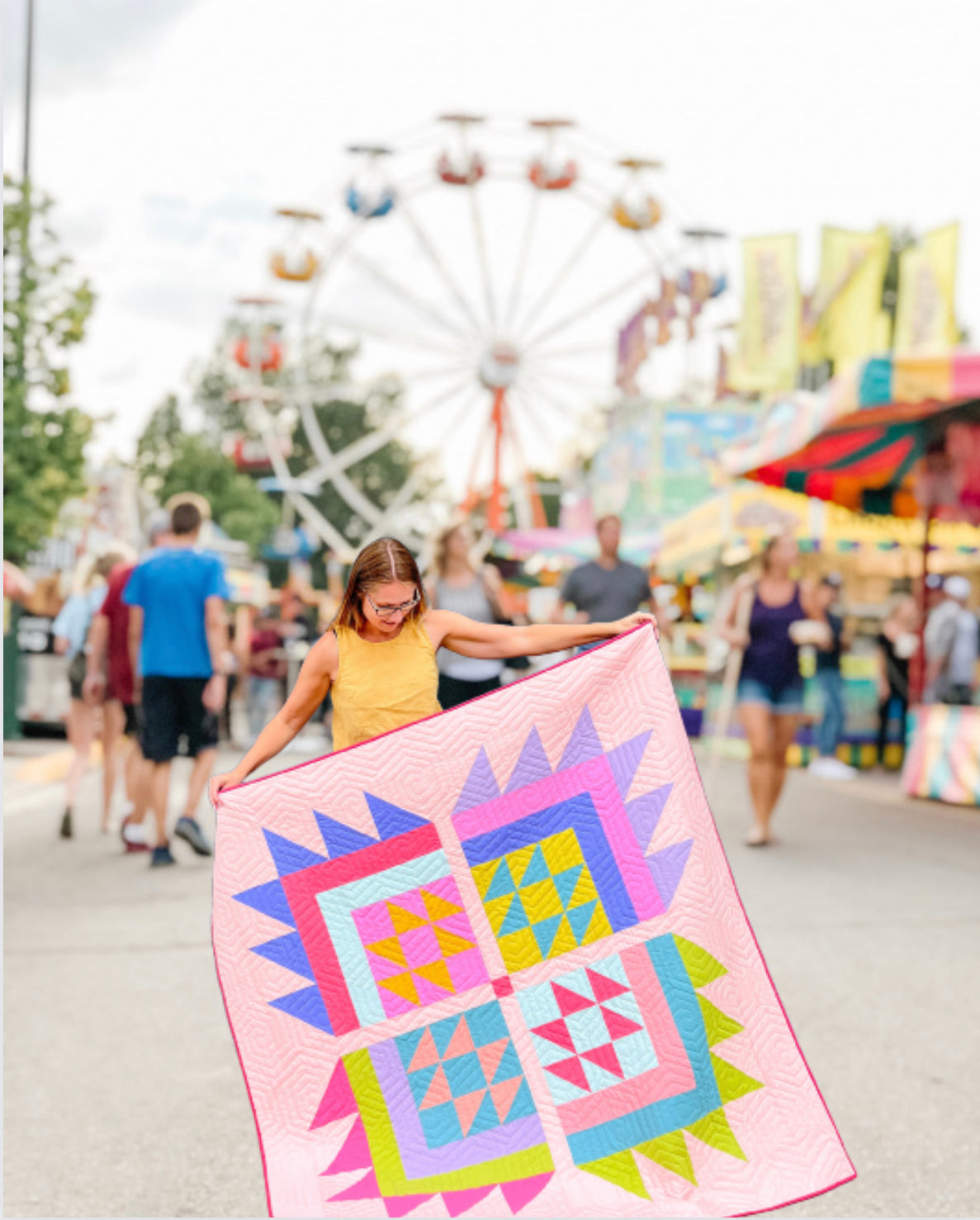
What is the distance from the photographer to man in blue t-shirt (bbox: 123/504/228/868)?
7.11 m

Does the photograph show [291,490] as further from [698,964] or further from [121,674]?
[698,964]

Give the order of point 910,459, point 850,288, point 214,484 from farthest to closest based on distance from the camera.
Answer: point 214,484 → point 850,288 → point 910,459

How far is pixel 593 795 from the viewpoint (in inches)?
114

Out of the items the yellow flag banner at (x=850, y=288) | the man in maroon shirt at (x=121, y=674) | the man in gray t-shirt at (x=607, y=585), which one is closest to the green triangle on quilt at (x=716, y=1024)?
the man in maroon shirt at (x=121, y=674)

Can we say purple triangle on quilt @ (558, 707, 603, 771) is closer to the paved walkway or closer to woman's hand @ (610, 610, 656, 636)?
woman's hand @ (610, 610, 656, 636)

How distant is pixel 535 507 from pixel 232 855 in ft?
102

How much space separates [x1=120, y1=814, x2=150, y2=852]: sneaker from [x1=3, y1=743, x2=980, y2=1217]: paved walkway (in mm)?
148

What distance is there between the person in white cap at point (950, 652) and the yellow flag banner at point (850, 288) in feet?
44.4

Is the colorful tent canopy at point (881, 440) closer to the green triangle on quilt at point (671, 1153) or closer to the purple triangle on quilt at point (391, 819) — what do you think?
the purple triangle on quilt at point (391, 819)

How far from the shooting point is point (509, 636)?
3.27m

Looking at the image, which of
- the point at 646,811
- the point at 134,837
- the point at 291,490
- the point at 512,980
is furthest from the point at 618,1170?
the point at 291,490

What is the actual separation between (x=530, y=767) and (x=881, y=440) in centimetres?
814

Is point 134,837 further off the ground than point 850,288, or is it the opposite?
point 850,288

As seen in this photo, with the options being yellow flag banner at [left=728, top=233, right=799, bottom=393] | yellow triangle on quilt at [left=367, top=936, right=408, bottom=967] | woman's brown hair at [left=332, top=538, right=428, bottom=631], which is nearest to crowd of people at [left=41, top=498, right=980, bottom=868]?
woman's brown hair at [left=332, top=538, right=428, bottom=631]
